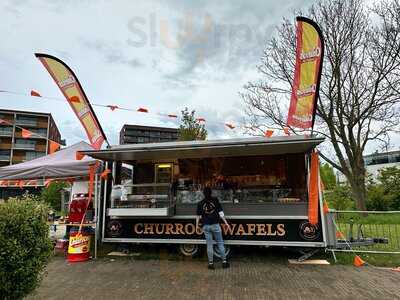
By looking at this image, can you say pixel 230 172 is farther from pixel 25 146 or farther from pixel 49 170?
pixel 25 146

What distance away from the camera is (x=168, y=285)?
5133mm

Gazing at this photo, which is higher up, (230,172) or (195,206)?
(230,172)

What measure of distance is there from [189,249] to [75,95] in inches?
179

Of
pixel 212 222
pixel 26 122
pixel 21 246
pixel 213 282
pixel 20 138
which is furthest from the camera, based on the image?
pixel 26 122

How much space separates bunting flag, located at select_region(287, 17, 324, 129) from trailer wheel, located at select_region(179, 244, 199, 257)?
11.7 ft

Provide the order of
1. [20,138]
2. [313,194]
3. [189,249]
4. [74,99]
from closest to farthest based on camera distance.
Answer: [313,194], [189,249], [74,99], [20,138]

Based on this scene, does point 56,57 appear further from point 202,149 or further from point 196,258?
point 196,258

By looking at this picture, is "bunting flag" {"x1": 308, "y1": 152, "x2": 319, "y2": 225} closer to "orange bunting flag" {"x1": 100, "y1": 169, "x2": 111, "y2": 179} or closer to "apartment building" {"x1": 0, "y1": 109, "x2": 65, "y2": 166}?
"orange bunting flag" {"x1": 100, "y1": 169, "x2": 111, "y2": 179}

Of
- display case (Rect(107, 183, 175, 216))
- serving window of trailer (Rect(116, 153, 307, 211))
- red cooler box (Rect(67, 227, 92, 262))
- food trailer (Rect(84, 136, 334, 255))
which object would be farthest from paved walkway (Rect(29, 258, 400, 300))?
serving window of trailer (Rect(116, 153, 307, 211))

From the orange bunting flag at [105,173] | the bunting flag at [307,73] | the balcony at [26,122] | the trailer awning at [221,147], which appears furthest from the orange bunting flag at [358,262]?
the balcony at [26,122]

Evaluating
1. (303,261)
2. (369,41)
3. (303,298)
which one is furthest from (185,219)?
(369,41)

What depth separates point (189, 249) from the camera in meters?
7.16

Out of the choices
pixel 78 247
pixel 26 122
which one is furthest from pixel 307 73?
pixel 26 122

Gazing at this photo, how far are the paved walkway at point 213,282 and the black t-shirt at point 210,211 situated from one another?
932 millimetres
